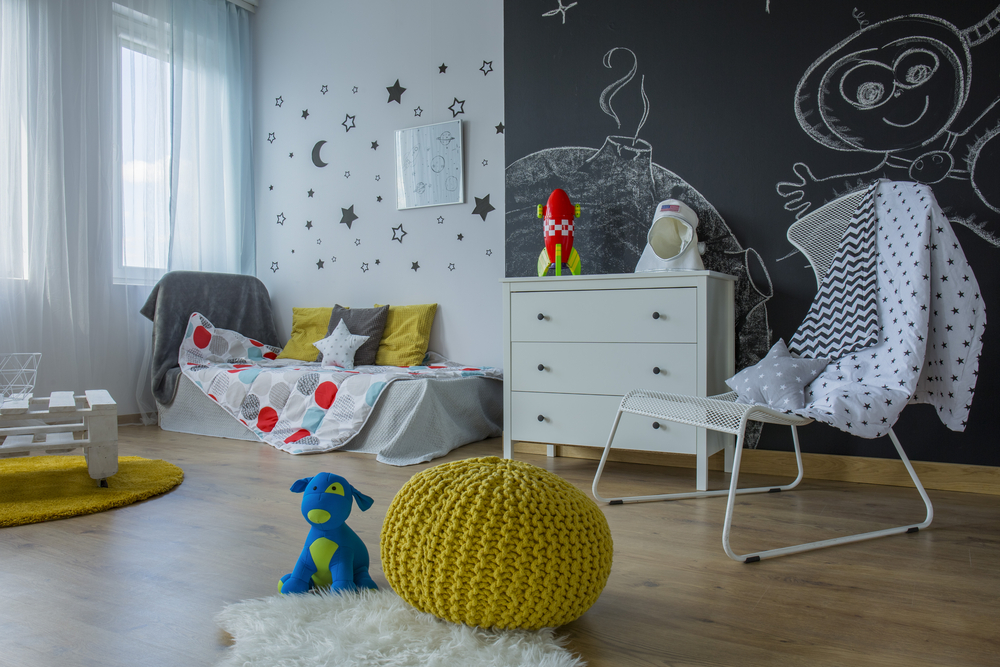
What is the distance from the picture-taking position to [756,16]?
7.84ft

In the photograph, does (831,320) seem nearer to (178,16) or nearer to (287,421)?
(287,421)

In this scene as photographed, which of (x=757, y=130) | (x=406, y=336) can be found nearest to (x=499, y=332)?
(x=406, y=336)

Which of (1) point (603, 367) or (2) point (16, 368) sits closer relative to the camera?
(1) point (603, 367)

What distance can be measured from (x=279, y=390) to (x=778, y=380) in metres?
2.15

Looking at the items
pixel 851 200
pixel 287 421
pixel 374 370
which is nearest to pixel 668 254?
pixel 851 200

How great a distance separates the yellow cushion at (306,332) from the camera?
372 centimetres

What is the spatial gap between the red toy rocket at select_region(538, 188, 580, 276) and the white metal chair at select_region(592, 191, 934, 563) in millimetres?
816

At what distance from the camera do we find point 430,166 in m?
3.51

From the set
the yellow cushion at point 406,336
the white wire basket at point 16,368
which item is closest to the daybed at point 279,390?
the yellow cushion at point 406,336

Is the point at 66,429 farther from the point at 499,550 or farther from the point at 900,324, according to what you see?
the point at 900,324

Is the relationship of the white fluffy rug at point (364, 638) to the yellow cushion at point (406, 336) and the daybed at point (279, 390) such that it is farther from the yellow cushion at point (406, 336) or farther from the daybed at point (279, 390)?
the yellow cushion at point (406, 336)

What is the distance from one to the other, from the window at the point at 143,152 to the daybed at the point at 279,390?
24 cm

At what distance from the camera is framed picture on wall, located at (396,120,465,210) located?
11.2 feet

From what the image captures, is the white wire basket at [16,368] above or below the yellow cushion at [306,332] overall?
below
